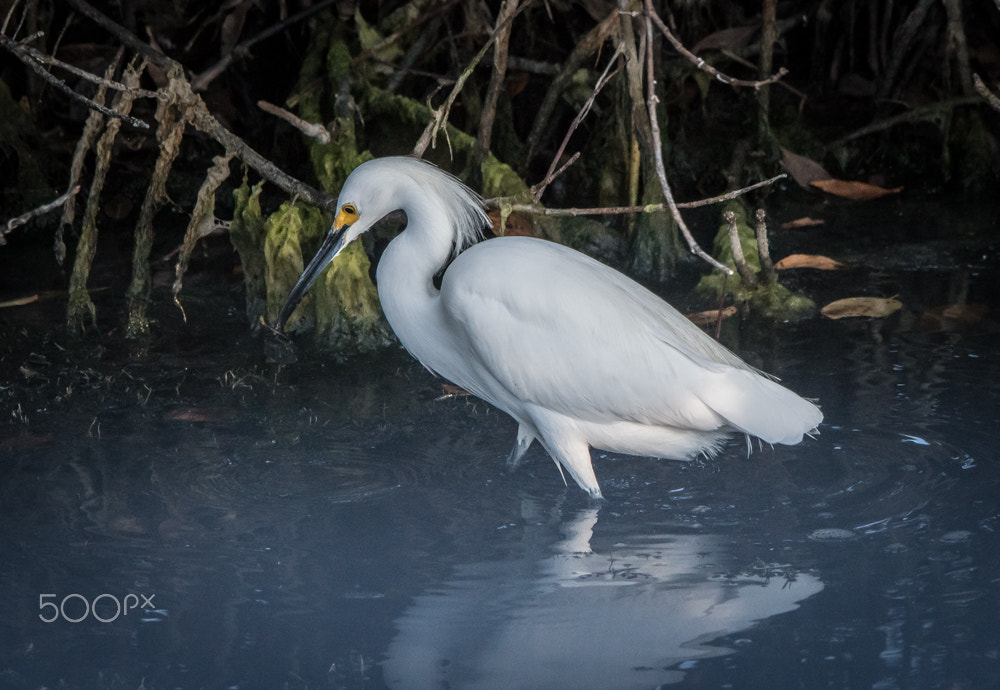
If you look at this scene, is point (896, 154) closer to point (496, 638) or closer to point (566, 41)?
point (566, 41)

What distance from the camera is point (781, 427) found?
3.09 metres

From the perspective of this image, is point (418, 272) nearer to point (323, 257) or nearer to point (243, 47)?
point (323, 257)

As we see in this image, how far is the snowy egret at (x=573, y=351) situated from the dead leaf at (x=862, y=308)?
132cm

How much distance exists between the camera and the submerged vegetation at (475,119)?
4.56 metres

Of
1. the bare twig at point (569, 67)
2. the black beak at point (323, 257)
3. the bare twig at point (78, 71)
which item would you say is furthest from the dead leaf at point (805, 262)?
the bare twig at point (78, 71)

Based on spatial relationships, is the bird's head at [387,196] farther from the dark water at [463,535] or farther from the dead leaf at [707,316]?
the dead leaf at [707,316]

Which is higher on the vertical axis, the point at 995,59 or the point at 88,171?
the point at 995,59

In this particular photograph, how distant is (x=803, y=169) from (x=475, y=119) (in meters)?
1.84

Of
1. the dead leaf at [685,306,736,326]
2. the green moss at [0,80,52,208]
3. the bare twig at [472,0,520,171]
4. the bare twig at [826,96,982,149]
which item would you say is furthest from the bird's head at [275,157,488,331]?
the bare twig at [826,96,982,149]

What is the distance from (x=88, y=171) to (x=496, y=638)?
5.72m

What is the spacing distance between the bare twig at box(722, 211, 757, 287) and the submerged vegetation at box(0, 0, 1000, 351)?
0.6 inches

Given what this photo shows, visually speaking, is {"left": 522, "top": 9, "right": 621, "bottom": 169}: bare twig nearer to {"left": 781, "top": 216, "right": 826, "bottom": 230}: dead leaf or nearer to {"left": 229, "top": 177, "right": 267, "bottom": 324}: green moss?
{"left": 781, "top": 216, "right": 826, "bottom": 230}: dead leaf

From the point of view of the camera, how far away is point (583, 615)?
2518 millimetres

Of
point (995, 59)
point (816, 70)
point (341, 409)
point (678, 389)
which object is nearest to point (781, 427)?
point (678, 389)
